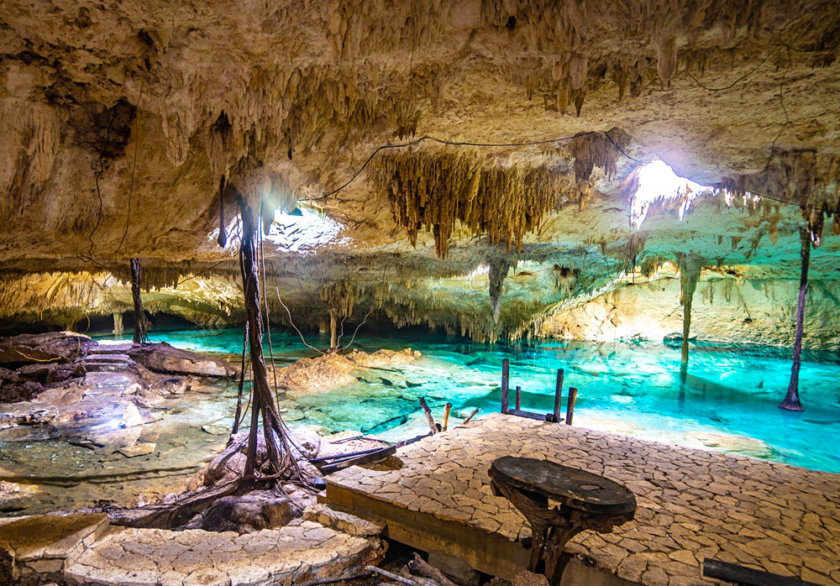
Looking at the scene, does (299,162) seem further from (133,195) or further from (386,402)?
(386,402)

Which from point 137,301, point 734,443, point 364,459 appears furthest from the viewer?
point 137,301

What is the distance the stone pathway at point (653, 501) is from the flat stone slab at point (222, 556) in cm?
47

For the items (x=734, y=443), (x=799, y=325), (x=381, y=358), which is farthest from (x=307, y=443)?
(x=799, y=325)

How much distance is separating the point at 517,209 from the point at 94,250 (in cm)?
658

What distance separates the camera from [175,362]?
39.6ft

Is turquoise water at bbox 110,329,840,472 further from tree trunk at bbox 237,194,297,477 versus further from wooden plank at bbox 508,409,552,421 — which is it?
tree trunk at bbox 237,194,297,477

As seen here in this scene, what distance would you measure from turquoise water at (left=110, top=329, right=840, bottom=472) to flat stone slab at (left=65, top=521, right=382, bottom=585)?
4556mm

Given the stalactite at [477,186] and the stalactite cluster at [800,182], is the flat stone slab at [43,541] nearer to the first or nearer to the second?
the stalactite at [477,186]

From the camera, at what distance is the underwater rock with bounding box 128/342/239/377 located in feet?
38.7

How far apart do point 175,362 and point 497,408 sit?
9158 mm

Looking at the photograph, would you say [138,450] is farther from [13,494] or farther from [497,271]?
[497,271]

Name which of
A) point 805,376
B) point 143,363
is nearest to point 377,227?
point 143,363

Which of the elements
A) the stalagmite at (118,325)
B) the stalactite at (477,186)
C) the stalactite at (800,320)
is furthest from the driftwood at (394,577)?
the stalagmite at (118,325)

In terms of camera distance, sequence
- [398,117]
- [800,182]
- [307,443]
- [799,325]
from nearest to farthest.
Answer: [398,117] < [800,182] < [307,443] < [799,325]
